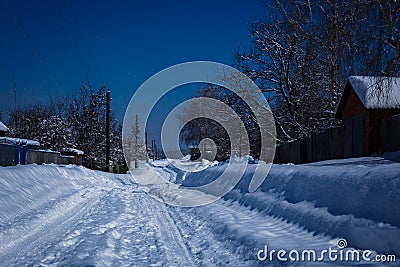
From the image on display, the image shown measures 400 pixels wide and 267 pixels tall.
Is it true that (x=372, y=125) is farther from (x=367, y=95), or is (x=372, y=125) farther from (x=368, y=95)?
(x=368, y=95)

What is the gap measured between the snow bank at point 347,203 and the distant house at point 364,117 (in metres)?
7.98

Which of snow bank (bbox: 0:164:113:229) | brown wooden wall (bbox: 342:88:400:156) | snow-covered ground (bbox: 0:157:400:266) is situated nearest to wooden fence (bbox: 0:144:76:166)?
snow bank (bbox: 0:164:113:229)

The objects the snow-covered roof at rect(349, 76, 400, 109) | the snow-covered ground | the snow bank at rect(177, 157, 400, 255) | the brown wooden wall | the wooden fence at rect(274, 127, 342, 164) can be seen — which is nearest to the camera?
the snow bank at rect(177, 157, 400, 255)

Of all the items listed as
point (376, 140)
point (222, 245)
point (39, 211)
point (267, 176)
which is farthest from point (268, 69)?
point (222, 245)

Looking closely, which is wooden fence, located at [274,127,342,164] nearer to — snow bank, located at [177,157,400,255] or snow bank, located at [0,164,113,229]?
snow bank, located at [177,157,400,255]

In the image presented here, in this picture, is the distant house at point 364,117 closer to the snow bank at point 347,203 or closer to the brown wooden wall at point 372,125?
the brown wooden wall at point 372,125

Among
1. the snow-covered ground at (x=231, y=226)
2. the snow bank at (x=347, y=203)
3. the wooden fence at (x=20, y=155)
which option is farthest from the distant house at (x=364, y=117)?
the wooden fence at (x=20, y=155)

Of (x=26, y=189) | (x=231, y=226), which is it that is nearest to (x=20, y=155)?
(x=26, y=189)

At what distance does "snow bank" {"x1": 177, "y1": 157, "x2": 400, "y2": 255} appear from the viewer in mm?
4316

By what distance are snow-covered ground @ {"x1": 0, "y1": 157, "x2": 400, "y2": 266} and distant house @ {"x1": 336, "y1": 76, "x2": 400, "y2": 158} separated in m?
7.06

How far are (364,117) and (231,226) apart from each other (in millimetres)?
10618

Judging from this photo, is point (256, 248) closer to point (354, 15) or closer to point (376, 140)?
point (354, 15)

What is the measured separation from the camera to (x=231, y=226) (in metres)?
7.11

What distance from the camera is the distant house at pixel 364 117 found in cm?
1462
